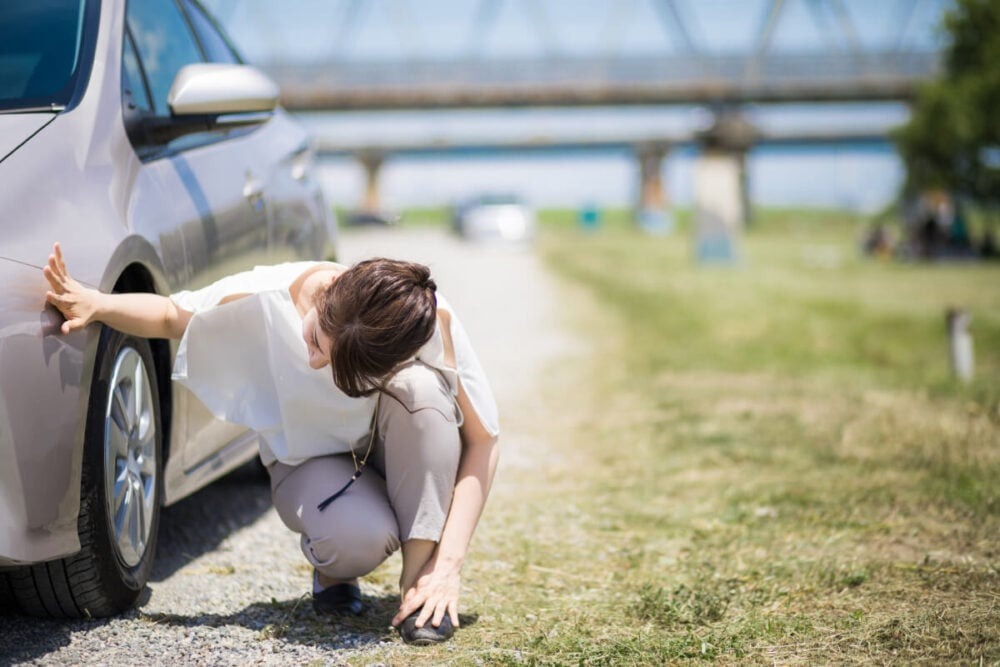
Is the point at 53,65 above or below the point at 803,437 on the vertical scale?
above

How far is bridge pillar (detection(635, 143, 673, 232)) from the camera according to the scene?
199ft

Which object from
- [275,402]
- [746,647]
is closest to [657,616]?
[746,647]

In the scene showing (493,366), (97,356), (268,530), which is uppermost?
(97,356)

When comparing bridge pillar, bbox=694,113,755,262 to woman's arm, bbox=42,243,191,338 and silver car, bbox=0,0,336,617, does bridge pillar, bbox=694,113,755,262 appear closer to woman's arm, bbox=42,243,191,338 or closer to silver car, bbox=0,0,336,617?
silver car, bbox=0,0,336,617

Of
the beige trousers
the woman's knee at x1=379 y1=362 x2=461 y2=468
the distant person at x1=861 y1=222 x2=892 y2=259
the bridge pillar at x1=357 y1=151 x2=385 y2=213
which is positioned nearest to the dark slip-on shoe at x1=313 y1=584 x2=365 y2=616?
the beige trousers

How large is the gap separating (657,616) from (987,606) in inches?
31.1

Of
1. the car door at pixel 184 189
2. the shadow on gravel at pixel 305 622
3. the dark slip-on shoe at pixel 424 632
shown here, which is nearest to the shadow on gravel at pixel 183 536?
the shadow on gravel at pixel 305 622

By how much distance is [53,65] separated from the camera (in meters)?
2.97

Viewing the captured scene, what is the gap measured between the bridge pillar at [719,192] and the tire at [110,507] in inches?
739

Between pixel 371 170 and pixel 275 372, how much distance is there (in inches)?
2313

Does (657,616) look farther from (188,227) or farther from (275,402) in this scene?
(188,227)

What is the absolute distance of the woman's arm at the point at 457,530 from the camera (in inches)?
109

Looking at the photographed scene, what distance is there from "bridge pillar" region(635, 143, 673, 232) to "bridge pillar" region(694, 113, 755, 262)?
37259mm

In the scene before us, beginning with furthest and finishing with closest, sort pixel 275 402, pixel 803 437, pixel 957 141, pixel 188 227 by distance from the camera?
pixel 957 141 < pixel 803 437 < pixel 188 227 < pixel 275 402
